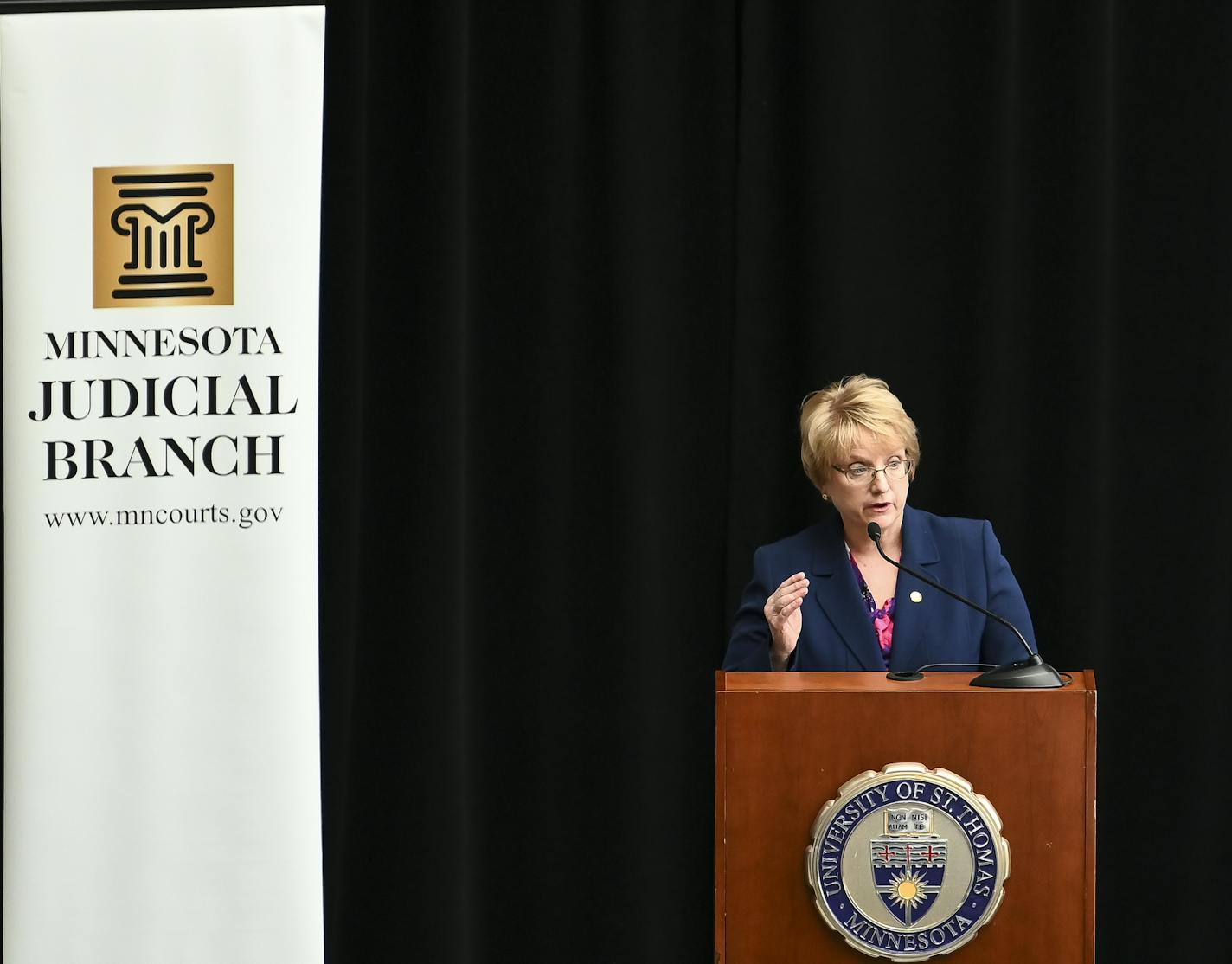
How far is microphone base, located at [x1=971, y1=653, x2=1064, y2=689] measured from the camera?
6.22ft

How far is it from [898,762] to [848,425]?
923mm

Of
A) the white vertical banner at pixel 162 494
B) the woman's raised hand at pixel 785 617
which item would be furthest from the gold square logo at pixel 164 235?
the woman's raised hand at pixel 785 617

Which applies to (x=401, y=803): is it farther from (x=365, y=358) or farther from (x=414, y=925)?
(x=365, y=358)

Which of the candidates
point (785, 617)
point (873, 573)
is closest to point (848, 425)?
point (873, 573)

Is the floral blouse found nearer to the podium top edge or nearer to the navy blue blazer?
the navy blue blazer

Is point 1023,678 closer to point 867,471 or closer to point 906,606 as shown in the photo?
point 906,606

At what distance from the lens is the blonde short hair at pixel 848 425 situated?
8.76ft

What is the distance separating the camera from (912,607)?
2.59 meters

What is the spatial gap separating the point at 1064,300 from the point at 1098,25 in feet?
2.12

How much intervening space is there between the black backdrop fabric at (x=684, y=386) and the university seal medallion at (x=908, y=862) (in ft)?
5.11

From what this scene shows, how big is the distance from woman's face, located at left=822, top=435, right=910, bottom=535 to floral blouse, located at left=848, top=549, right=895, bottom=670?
10 centimetres

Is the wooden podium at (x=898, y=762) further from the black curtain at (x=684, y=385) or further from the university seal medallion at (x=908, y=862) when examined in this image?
the black curtain at (x=684, y=385)

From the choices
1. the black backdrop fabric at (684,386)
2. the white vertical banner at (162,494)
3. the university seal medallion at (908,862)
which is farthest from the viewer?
the black backdrop fabric at (684,386)

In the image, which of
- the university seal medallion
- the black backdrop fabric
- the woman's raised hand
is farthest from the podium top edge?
the black backdrop fabric
